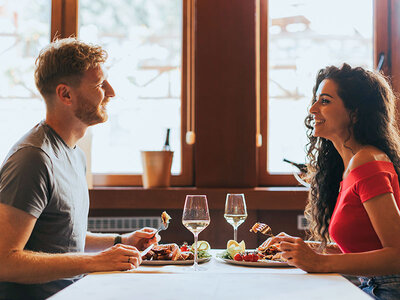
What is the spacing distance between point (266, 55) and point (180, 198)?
1.10 metres

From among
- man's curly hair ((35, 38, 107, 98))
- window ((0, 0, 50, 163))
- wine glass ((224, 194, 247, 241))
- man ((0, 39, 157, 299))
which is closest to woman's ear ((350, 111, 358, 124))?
wine glass ((224, 194, 247, 241))

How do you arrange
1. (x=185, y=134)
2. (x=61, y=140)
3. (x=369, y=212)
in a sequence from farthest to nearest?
(x=185, y=134)
(x=61, y=140)
(x=369, y=212)

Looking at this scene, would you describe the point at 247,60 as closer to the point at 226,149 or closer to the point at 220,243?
the point at 226,149

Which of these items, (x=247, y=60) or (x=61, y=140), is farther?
(x=247, y=60)

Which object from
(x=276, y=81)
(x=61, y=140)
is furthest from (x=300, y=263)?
(x=276, y=81)

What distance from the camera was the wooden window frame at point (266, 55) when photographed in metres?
2.84

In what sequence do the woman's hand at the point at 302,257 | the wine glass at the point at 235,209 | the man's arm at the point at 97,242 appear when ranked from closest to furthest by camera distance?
the woman's hand at the point at 302,257
the wine glass at the point at 235,209
the man's arm at the point at 97,242

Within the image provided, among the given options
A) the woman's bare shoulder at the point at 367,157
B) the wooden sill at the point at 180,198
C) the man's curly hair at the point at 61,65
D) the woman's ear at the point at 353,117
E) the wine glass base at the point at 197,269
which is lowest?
the wine glass base at the point at 197,269

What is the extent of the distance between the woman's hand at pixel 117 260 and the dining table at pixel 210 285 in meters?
0.03

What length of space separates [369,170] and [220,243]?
1251 millimetres

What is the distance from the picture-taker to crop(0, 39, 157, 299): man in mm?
1328

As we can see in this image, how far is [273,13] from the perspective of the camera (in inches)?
115

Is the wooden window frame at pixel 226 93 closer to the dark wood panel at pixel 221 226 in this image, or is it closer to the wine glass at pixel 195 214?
the dark wood panel at pixel 221 226

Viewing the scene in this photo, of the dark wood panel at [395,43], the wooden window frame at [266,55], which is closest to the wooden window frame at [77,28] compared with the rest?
the wooden window frame at [266,55]
